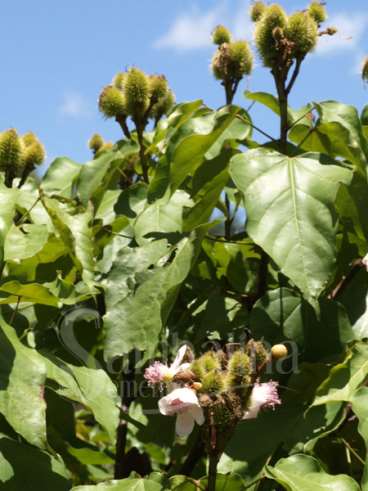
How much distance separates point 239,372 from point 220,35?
1.76 m

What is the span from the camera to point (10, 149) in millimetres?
2592

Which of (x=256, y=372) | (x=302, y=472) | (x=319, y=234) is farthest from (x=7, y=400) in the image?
(x=319, y=234)

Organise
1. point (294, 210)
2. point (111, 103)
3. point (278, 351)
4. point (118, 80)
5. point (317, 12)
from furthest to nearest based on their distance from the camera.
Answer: point (118, 80) < point (111, 103) < point (317, 12) < point (294, 210) < point (278, 351)

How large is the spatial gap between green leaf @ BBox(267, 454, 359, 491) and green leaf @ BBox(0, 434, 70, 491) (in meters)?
0.45

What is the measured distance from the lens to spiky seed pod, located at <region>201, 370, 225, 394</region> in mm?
1352

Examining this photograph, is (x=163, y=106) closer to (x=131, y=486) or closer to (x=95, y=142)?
(x=95, y=142)

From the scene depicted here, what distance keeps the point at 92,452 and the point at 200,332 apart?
67 centimetres

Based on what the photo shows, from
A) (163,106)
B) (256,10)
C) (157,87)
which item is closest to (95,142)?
(163,106)

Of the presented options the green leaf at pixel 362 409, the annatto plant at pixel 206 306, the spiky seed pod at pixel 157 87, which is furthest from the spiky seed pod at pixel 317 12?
the green leaf at pixel 362 409

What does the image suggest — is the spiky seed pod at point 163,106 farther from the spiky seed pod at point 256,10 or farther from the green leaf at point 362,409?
the green leaf at point 362,409

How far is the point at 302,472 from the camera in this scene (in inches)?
62.5

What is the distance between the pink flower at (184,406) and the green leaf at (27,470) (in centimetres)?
36

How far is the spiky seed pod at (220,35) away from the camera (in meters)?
2.83

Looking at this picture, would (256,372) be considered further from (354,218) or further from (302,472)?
(354,218)
